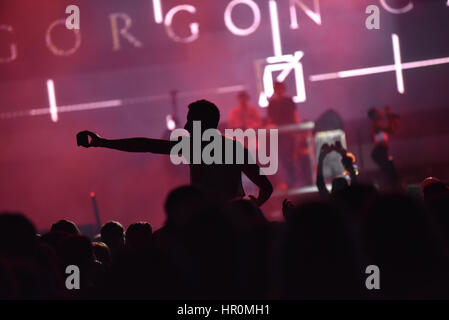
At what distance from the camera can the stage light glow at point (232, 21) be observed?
12.8 meters

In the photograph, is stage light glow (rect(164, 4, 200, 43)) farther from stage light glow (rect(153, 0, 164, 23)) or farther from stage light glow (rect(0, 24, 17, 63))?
stage light glow (rect(0, 24, 17, 63))

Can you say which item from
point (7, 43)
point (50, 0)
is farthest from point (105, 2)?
point (7, 43)

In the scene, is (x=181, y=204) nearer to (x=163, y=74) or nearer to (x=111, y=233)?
(x=111, y=233)

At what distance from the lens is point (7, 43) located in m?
13.2

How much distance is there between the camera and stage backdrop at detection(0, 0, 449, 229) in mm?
12883

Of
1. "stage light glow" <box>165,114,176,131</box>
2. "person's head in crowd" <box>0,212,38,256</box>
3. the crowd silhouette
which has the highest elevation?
"stage light glow" <box>165,114,176,131</box>

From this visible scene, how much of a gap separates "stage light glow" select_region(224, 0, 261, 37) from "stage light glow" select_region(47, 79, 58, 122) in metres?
3.55

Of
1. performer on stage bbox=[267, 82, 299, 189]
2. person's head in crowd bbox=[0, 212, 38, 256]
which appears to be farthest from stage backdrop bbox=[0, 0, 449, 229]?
person's head in crowd bbox=[0, 212, 38, 256]

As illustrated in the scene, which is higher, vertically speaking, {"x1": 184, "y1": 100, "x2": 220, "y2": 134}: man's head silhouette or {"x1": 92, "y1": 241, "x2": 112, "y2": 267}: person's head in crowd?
{"x1": 184, "y1": 100, "x2": 220, "y2": 134}: man's head silhouette

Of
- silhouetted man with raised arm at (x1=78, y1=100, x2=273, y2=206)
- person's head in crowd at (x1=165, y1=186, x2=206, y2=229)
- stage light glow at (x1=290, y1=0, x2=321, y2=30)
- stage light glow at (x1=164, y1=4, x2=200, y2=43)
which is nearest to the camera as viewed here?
person's head in crowd at (x1=165, y1=186, x2=206, y2=229)

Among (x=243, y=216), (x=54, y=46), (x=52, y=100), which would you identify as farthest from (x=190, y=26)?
(x=243, y=216)

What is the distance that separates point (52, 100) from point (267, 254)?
12074 millimetres

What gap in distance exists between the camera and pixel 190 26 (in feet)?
42.5
